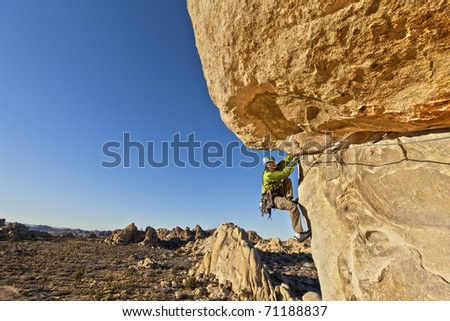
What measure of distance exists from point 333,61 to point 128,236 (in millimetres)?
54566

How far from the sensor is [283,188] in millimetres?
7043

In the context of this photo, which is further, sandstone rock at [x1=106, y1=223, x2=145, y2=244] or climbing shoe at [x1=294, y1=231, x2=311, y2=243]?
sandstone rock at [x1=106, y1=223, x2=145, y2=244]

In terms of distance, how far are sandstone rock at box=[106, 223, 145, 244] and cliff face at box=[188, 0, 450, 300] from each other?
51296 mm

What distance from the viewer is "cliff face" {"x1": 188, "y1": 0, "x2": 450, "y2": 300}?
334 centimetres

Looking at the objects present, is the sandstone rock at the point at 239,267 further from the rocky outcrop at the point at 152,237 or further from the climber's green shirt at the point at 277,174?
the rocky outcrop at the point at 152,237

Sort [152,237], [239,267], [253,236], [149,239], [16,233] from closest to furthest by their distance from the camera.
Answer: [239,267] → [149,239] → [152,237] → [16,233] → [253,236]

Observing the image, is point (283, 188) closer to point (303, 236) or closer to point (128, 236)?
point (303, 236)

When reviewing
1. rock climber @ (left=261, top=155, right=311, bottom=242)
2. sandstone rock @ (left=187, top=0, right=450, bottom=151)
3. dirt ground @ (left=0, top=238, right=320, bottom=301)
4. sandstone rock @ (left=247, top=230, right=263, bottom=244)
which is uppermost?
sandstone rock @ (left=187, top=0, right=450, bottom=151)

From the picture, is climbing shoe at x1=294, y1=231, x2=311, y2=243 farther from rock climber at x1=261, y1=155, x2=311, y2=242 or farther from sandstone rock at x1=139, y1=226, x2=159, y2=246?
sandstone rock at x1=139, y1=226, x2=159, y2=246

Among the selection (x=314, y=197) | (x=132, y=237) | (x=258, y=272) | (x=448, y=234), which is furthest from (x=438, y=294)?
(x=132, y=237)

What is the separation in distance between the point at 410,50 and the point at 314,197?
3.58m

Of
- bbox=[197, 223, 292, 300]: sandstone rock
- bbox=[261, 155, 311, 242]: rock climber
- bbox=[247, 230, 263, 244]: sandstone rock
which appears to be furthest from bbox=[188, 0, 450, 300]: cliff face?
bbox=[247, 230, 263, 244]: sandstone rock

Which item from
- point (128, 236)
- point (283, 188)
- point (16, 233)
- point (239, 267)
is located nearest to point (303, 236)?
point (283, 188)
